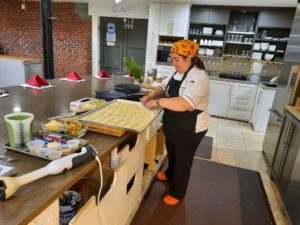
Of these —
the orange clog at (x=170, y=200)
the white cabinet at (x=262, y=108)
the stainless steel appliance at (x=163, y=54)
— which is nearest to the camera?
the orange clog at (x=170, y=200)

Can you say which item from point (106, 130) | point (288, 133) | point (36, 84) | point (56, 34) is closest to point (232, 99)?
point (288, 133)

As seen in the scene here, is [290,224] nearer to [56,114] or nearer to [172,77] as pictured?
[172,77]

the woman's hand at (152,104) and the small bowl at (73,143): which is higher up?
the woman's hand at (152,104)

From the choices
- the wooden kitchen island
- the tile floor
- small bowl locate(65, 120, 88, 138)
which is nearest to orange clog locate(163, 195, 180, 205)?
the wooden kitchen island

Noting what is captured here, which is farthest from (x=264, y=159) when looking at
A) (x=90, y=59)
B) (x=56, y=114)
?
(x=90, y=59)

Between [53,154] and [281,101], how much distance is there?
269cm

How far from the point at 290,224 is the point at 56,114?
203cm

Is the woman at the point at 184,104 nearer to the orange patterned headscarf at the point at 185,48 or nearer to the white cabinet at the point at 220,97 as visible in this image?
the orange patterned headscarf at the point at 185,48

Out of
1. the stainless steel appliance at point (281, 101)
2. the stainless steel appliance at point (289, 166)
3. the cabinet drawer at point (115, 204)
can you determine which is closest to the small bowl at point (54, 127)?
the cabinet drawer at point (115, 204)

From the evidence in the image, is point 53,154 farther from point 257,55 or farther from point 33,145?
point 257,55

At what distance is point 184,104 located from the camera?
5.26 feet

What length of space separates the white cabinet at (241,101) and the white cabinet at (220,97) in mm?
88

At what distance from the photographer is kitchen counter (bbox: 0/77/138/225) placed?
0.69 meters

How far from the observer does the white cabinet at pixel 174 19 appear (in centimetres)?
470
